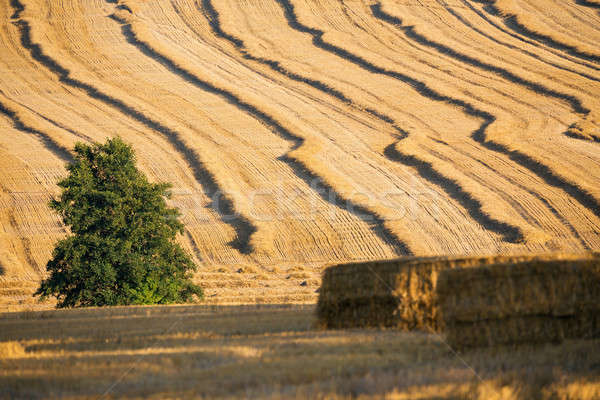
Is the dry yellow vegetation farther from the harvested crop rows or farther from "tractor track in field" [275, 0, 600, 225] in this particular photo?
"tractor track in field" [275, 0, 600, 225]

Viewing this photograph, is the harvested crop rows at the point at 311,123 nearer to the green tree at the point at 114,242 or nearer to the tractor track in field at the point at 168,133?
the tractor track in field at the point at 168,133

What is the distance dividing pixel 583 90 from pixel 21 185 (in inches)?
1417

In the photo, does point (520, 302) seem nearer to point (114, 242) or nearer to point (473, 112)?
point (114, 242)

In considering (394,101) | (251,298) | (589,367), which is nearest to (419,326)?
(589,367)

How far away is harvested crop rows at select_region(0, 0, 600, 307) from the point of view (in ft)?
106

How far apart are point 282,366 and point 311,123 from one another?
4140 centimetres

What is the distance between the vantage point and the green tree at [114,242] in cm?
2062

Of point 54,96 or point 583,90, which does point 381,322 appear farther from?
point 54,96

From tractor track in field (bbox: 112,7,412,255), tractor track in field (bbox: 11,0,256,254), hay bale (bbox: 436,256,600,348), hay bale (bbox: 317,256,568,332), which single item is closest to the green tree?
tractor track in field (bbox: 11,0,256,254)

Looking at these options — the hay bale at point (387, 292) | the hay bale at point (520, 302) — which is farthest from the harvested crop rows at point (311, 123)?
the hay bale at point (520, 302)

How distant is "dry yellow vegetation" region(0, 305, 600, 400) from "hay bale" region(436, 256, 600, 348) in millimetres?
228

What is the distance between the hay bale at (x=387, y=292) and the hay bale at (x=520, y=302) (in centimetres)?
88

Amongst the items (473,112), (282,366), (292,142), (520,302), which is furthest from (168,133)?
(282,366)

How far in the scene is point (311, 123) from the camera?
48.2m
